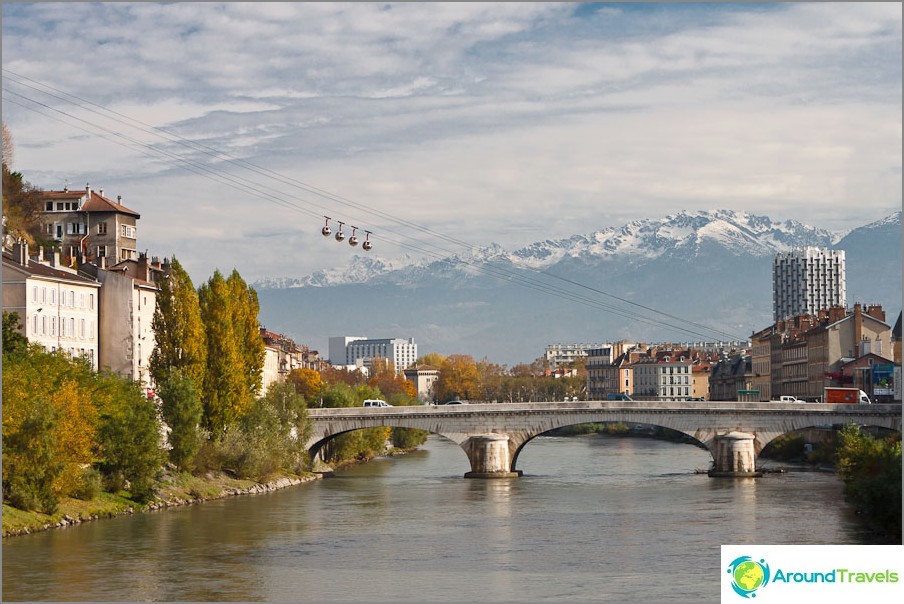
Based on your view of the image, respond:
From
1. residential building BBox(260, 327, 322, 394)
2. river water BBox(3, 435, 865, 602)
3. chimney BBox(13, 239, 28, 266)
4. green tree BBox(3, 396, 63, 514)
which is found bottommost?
river water BBox(3, 435, 865, 602)

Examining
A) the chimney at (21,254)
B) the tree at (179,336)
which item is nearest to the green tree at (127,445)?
the tree at (179,336)

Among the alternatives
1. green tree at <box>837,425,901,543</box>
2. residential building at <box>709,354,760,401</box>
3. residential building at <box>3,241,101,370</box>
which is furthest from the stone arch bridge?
residential building at <box>709,354,760,401</box>

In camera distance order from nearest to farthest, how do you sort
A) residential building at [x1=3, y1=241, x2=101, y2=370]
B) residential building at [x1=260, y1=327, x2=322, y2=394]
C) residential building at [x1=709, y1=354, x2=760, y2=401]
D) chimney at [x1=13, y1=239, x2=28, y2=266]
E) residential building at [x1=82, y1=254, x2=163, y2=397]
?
residential building at [x1=3, y1=241, x2=101, y2=370] < chimney at [x1=13, y1=239, x2=28, y2=266] < residential building at [x1=82, y1=254, x2=163, y2=397] < residential building at [x1=260, y1=327, x2=322, y2=394] < residential building at [x1=709, y1=354, x2=760, y2=401]

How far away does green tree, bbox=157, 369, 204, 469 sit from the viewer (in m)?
63.5

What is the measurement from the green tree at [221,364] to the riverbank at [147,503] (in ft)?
10.2

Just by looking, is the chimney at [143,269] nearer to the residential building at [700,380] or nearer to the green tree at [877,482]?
the green tree at [877,482]

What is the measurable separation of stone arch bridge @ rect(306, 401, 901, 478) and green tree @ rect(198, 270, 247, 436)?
11614 mm

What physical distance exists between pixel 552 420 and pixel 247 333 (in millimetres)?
19228

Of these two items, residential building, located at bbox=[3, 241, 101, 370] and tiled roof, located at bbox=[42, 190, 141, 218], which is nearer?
residential building, located at bbox=[3, 241, 101, 370]

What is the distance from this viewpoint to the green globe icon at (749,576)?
84.3 ft

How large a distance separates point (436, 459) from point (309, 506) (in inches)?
1659

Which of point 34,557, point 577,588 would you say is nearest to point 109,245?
point 34,557

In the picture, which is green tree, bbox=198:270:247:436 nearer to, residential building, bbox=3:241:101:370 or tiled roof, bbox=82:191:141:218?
residential building, bbox=3:241:101:370

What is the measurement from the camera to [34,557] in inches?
1650
